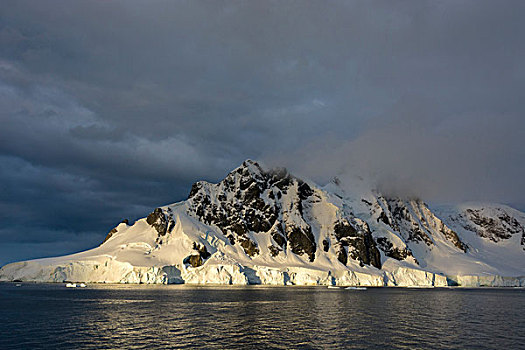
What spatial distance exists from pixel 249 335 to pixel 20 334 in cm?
2858

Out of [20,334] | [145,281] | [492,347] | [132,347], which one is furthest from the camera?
[145,281]

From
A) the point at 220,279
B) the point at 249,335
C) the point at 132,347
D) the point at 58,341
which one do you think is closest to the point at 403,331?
the point at 249,335

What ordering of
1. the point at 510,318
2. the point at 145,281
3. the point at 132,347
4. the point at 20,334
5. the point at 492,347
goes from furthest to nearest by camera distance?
the point at 145,281
the point at 510,318
the point at 20,334
the point at 492,347
the point at 132,347

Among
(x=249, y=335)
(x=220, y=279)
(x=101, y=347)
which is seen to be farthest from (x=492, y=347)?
(x=220, y=279)

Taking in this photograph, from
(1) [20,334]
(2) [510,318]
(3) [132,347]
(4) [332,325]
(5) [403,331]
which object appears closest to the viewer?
(3) [132,347]

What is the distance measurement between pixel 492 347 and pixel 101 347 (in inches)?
1746

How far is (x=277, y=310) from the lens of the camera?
79.0 metres

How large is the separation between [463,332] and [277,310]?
33.3 m

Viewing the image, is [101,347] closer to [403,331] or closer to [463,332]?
[403,331]

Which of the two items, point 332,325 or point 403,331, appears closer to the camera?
point 403,331

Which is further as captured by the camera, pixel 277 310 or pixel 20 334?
pixel 277 310

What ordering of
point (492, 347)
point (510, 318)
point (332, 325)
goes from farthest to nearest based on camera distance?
point (510, 318) < point (332, 325) < point (492, 347)

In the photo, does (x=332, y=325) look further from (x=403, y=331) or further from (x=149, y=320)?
(x=149, y=320)

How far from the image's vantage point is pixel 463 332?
189ft
